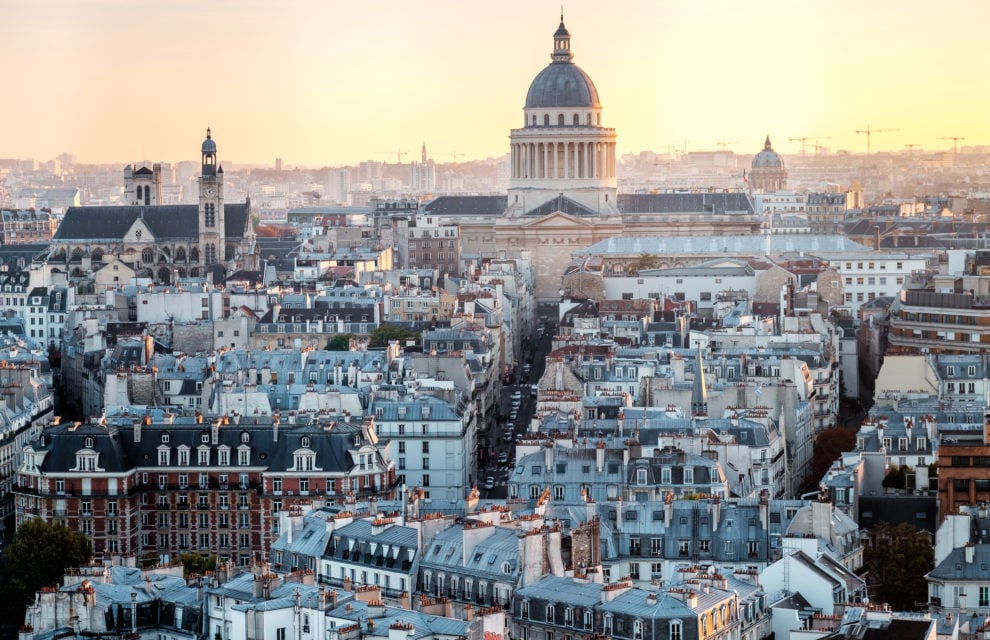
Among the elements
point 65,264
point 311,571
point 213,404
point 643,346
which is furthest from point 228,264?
point 311,571

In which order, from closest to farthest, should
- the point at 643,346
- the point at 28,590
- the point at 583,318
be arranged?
1. the point at 28,590
2. the point at 643,346
3. the point at 583,318

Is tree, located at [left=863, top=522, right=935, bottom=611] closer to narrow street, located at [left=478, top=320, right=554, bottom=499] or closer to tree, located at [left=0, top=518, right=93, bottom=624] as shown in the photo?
narrow street, located at [left=478, top=320, right=554, bottom=499]

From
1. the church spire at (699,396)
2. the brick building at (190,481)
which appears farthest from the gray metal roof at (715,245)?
the brick building at (190,481)

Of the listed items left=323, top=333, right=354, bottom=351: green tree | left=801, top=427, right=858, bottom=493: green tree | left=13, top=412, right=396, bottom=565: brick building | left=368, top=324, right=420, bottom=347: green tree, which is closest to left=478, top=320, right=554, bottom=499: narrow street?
left=368, top=324, right=420, bottom=347: green tree

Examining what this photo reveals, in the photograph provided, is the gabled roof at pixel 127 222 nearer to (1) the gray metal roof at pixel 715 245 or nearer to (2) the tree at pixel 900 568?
(1) the gray metal roof at pixel 715 245

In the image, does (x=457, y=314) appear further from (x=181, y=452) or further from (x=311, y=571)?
(x=311, y=571)

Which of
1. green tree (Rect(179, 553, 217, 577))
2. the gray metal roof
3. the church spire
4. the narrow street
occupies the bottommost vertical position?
green tree (Rect(179, 553, 217, 577))
